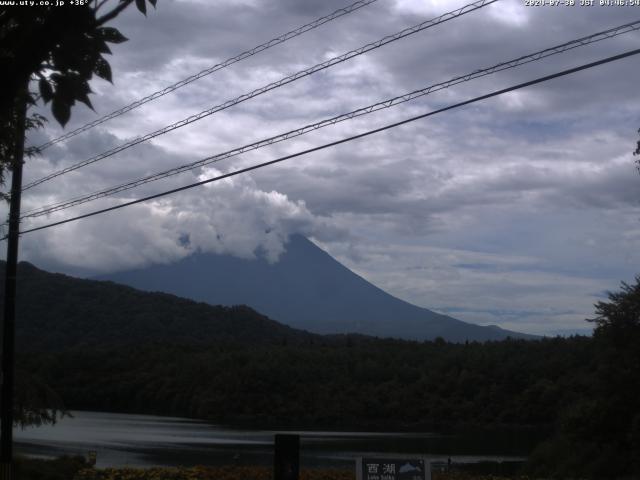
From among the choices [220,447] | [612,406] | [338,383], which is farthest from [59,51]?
[338,383]

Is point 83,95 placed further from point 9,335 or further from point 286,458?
point 9,335

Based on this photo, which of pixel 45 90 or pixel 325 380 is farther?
pixel 325 380

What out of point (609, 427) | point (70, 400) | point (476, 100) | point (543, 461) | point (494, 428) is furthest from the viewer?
point (70, 400)

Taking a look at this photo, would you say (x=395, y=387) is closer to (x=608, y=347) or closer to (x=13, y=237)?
(x=608, y=347)

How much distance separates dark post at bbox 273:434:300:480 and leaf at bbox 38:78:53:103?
7463mm

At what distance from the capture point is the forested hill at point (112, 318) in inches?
3784

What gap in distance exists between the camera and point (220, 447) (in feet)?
124

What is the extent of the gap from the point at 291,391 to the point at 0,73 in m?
74.2

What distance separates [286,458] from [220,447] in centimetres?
2732

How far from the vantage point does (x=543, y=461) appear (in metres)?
28.4

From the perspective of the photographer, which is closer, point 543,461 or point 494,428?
point 543,461

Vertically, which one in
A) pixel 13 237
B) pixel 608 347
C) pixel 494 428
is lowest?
pixel 494 428

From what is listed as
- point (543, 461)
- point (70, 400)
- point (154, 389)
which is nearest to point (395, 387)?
point (154, 389)

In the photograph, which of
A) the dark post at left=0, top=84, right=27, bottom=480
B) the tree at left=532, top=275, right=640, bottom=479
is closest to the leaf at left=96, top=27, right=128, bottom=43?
the dark post at left=0, top=84, right=27, bottom=480
